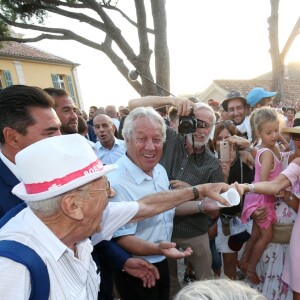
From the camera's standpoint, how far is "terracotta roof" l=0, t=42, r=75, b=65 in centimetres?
2162

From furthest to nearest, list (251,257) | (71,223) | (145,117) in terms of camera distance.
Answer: (251,257), (145,117), (71,223)

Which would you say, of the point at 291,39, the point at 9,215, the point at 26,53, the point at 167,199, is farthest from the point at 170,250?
the point at 26,53

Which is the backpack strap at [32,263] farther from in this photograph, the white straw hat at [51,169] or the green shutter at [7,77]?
the green shutter at [7,77]

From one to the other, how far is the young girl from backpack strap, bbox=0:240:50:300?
219cm

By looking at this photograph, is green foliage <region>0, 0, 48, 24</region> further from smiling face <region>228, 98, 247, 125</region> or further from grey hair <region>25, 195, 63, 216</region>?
grey hair <region>25, 195, 63, 216</region>

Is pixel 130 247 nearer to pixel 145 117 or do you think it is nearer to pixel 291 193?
pixel 145 117

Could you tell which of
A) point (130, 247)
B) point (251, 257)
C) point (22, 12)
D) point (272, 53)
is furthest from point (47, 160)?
point (272, 53)

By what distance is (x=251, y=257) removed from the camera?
2.91 metres

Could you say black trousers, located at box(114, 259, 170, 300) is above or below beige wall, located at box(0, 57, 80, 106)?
below

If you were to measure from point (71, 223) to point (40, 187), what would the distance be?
206 mm

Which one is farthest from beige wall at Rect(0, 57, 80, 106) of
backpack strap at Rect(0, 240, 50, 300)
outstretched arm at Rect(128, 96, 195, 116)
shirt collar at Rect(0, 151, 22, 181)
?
backpack strap at Rect(0, 240, 50, 300)

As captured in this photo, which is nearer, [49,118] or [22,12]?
[49,118]

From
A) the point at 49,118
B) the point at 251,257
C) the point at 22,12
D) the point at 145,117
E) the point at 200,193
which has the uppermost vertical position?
the point at 22,12

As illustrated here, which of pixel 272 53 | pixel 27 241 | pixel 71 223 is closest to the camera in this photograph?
pixel 27 241
